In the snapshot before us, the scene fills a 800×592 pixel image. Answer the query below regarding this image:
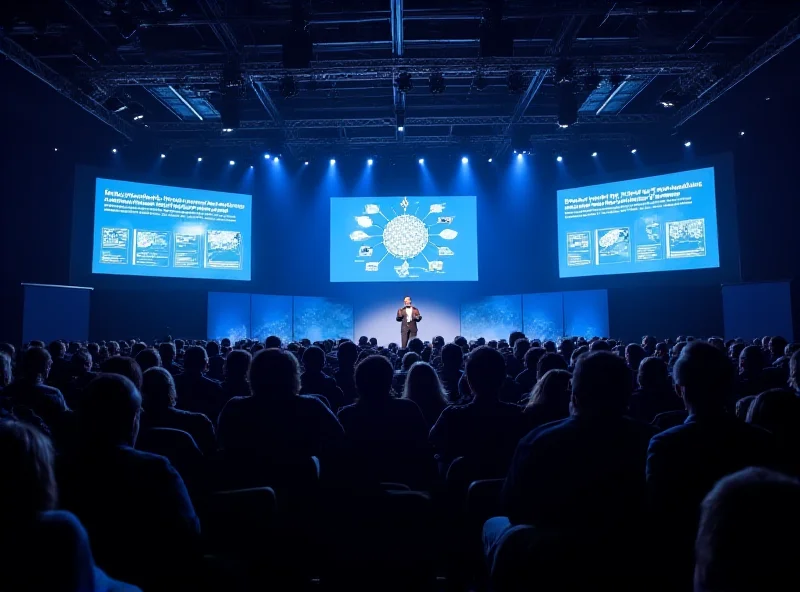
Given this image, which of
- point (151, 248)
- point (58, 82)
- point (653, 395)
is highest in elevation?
point (58, 82)

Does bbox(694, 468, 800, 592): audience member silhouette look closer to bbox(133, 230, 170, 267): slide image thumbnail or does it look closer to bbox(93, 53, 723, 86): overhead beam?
bbox(93, 53, 723, 86): overhead beam

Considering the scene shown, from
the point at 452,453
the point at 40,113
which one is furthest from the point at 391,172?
the point at 452,453

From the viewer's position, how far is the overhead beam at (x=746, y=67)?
9.92m

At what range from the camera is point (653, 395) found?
405 cm

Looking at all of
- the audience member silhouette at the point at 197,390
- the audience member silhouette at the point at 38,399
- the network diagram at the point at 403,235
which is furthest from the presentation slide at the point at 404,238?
the audience member silhouette at the point at 38,399

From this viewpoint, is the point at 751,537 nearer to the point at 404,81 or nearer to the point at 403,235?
the point at 404,81

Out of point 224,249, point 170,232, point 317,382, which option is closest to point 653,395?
point 317,382

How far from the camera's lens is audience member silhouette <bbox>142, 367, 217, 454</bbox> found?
318 cm

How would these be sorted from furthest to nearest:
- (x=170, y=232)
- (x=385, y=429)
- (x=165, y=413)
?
(x=170, y=232)
(x=165, y=413)
(x=385, y=429)

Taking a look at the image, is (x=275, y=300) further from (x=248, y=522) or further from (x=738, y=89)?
(x=248, y=522)

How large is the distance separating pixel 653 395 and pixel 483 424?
175 cm

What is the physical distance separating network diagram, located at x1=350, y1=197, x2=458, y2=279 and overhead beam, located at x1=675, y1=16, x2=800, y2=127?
288 inches

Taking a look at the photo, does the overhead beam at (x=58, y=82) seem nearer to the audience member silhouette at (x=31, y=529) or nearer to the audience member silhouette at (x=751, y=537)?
the audience member silhouette at (x=31, y=529)

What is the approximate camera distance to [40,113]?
43.2 feet
